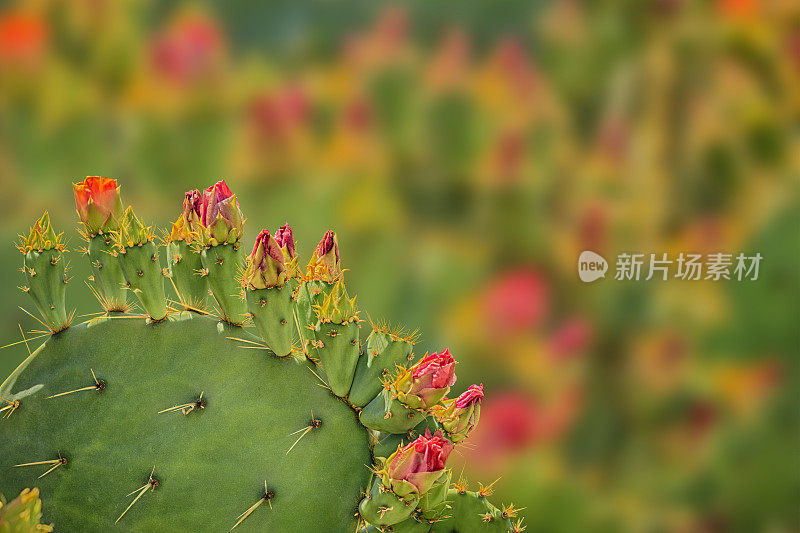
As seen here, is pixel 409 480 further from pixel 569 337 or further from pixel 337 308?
pixel 569 337

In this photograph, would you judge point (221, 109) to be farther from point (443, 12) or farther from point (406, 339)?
point (406, 339)

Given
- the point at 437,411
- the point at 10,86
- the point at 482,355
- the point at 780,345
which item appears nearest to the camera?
the point at 437,411

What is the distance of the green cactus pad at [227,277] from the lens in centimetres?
64

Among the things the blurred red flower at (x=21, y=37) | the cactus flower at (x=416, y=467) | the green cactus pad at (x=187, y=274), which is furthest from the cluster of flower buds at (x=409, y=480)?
the blurred red flower at (x=21, y=37)

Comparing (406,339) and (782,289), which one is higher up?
(782,289)

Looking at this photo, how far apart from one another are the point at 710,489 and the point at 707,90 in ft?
2.87

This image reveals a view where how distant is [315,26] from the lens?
1.51 meters

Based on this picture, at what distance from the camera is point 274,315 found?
0.64m

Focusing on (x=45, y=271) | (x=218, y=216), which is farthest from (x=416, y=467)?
(x=45, y=271)

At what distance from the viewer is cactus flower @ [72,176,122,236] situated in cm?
66

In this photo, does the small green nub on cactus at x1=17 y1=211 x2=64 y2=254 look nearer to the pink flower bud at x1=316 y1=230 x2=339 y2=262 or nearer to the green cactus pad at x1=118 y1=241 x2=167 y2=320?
the green cactus pad at x1=118 y1=241 x2=167 y2=320

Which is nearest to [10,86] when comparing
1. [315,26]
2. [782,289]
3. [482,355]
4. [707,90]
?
[315,26]

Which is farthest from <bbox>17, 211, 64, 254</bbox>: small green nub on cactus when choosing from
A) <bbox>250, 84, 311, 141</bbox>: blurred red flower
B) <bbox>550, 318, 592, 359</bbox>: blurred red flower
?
<bbox>550, 318, 592, 359</bbox>: blurred red flower

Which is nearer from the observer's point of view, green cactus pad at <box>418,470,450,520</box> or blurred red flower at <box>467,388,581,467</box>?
green cactus pad at <box>418,470,450,520</box>
